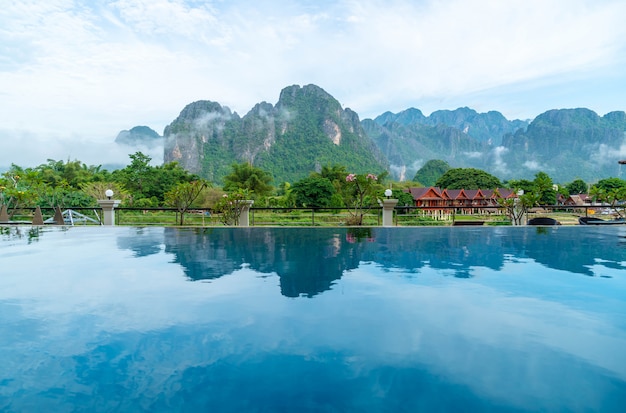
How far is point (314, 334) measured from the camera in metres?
3.28

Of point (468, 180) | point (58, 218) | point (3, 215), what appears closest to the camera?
point (58, 218)

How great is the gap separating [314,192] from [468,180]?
3398 centimetres

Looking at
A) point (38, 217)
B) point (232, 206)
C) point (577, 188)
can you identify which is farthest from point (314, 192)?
point (577, 188)

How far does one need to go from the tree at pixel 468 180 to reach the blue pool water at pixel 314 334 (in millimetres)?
67029

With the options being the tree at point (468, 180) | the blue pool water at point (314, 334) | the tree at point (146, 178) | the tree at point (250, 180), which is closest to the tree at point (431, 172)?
the tree at point (468, 180)

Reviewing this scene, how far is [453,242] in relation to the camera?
28.7 ft

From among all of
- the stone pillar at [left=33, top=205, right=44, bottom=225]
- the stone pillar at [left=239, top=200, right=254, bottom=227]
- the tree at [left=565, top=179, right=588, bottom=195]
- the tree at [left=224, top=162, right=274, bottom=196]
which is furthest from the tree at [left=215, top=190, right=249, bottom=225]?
the tree at [left=565, top=179, right=588, bottom=195]

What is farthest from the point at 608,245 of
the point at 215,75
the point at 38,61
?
the point at 215,75

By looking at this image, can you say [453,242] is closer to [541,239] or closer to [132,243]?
[541,239]

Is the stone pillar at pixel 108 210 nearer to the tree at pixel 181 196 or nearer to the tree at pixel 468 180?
the tree at pixel 181 196

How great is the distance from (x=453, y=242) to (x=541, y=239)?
7.13 ft

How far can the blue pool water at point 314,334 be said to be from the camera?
2363 mm

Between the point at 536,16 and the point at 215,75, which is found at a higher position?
the point at 215,75

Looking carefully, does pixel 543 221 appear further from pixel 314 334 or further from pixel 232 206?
pixel 314 334
